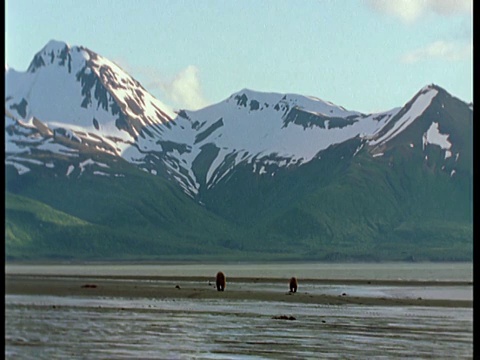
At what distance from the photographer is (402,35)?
174 feet

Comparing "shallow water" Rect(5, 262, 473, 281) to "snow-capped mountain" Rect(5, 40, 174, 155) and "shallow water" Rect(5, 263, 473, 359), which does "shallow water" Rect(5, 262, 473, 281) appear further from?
"snow-capped mountain" Rect(5, 40, 174, 155)

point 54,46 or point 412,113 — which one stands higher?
point 54,46

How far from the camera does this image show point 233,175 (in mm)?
49125

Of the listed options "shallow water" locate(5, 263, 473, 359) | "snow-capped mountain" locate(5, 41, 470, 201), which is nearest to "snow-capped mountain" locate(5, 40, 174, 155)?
"snow-capped mountain" locate(5, 41, 470, 201)

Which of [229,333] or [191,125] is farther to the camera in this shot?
[191,125]

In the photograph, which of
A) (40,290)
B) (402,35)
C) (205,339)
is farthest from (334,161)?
(205,339)

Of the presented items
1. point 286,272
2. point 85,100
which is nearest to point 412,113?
point 85,100

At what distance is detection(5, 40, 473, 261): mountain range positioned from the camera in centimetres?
4409

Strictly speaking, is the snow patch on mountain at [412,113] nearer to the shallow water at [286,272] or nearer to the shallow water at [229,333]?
the shallow water at [286,272]

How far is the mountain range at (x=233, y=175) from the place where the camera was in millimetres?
44094

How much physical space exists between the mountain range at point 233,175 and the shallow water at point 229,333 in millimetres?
33500

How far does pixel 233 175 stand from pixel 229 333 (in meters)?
43.5

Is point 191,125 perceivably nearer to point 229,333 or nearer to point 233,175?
point 233,175
